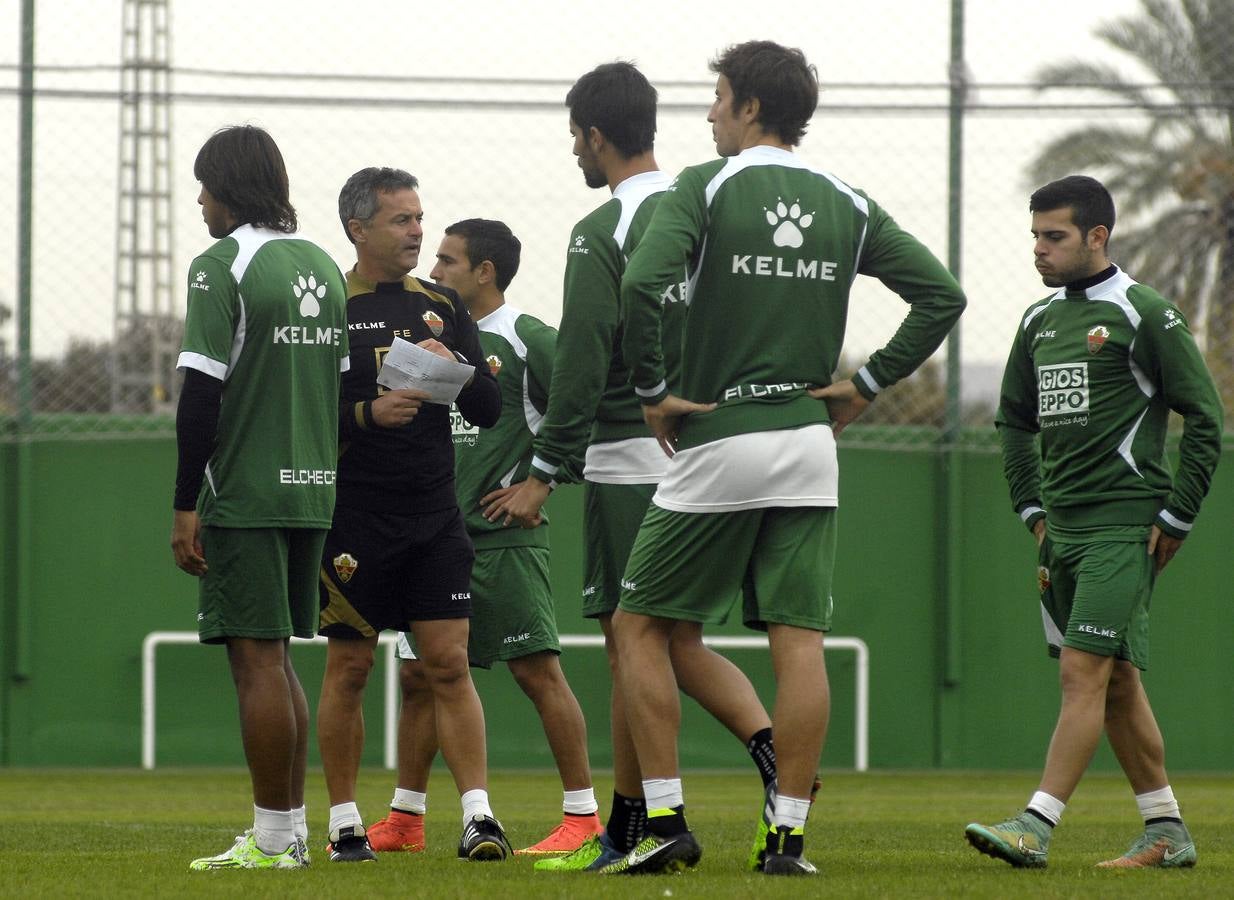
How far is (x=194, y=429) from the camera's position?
197 inches

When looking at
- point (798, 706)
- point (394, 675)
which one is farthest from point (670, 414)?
point (394, 675)

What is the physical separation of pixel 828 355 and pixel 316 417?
142 cm

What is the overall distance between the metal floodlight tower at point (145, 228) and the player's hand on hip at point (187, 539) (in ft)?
19.1

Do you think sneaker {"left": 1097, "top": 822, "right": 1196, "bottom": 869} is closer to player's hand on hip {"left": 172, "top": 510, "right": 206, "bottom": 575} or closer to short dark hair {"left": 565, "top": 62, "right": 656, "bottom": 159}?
short dark hair {"left": 565, "top": 62, "right": 656, "bottom": 159}

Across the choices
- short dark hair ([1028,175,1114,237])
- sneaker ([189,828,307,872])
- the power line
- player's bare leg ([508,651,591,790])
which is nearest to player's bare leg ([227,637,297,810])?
sneaker ([189,828,307,872])

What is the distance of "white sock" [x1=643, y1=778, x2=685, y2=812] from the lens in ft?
15.5

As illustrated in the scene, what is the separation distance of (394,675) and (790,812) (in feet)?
21.6

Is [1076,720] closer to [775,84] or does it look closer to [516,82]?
[775,84]

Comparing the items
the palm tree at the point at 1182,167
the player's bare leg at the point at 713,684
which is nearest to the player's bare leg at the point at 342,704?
the player's bare leg at the point at 713,684

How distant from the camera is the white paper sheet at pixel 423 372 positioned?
5441mm

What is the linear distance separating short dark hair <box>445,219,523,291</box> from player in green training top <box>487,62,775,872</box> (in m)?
0.98

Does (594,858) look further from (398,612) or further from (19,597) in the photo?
(19,597)

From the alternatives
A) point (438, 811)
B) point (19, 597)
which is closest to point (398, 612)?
point (438, 811)

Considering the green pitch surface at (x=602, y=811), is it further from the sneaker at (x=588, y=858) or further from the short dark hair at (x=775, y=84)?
the short dark hair at (x=775, y=84)
